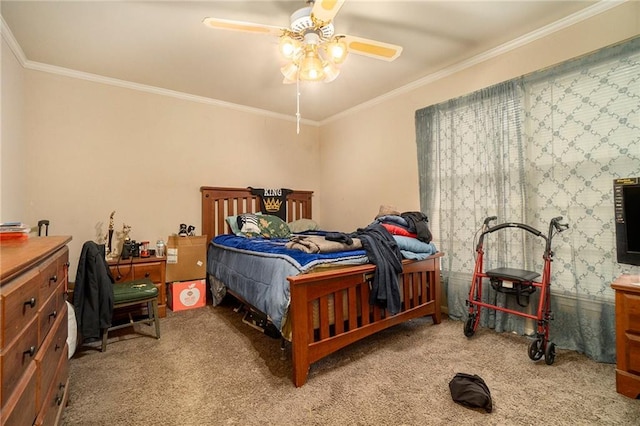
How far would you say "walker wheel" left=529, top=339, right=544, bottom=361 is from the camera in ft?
6.59

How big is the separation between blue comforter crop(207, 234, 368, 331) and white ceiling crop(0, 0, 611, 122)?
1780 millimetres

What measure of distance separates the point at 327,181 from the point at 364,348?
2.90 meters

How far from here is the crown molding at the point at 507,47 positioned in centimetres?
210

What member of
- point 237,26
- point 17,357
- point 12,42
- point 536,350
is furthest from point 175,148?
point 536,350

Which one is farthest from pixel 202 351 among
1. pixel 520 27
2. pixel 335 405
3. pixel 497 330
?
pixel 520 27

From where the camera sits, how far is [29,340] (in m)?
0.92

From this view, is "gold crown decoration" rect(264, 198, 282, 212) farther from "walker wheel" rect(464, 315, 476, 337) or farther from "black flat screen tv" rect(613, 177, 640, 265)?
"black flat screen tv" rect(613, 177, 640, 265)

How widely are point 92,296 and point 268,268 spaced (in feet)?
4.45

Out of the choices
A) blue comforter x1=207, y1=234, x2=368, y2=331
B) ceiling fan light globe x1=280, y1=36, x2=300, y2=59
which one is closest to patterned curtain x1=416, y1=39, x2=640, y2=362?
blue comforter x1=207, y1=234, x2=368, y2=331

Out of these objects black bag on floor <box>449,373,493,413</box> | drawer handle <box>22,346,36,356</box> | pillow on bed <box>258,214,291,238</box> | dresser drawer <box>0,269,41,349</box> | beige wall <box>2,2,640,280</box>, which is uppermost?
beige wall <box>2,2,640,280</box>

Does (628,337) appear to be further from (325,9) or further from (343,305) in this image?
(325,9)

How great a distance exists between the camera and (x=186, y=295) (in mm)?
3250

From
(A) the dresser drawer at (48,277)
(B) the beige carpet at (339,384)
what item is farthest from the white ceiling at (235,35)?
(B) the beige carpet at (339,384)

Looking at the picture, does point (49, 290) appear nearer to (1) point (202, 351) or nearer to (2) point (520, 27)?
(1) point (202, 351)
